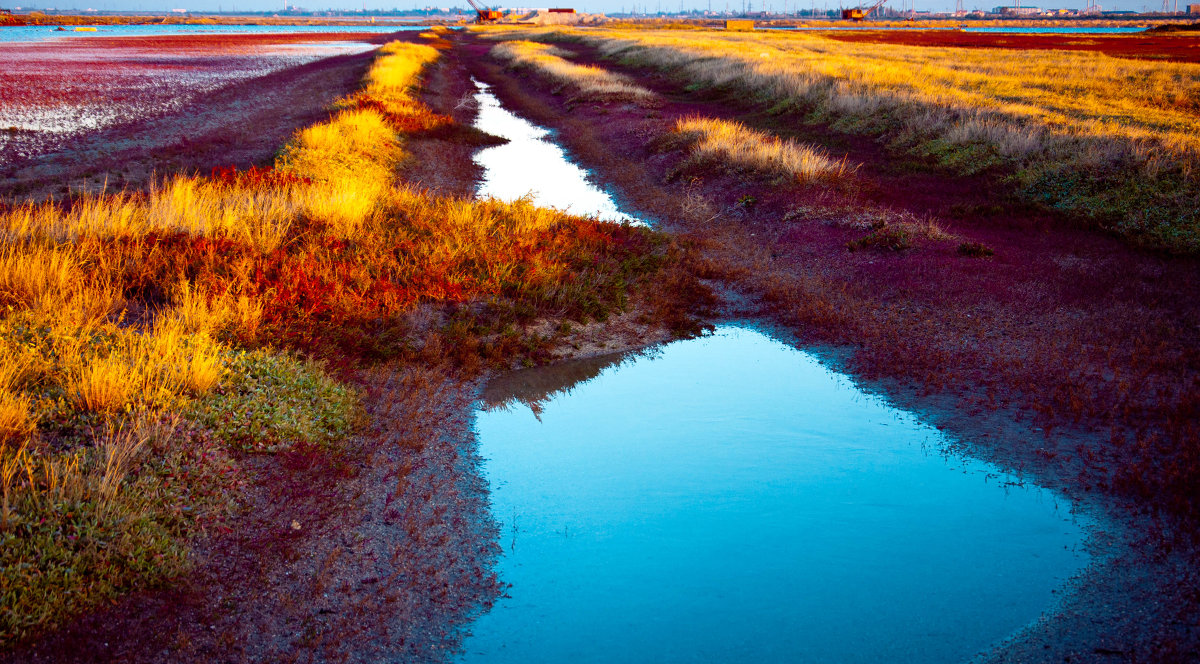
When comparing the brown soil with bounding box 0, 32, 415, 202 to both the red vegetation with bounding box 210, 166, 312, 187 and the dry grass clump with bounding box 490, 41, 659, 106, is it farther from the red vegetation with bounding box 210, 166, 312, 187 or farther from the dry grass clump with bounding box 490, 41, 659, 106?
the dry grass clump with bounding box 490, 41, 659, 106

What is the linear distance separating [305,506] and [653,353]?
16.4 ft

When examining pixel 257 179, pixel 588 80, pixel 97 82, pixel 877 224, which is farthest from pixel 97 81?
pixel 877 224

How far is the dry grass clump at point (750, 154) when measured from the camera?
1659 centimetres

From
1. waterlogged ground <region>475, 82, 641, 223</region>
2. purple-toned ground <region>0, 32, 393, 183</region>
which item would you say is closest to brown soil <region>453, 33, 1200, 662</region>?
waterlogged ground <region>475, 82, 641, 223</region>

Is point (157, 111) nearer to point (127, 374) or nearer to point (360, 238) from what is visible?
point (360, 238)

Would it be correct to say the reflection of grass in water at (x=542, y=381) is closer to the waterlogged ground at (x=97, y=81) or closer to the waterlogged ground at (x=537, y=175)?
the waterlogged ground at (x=537, y=175)

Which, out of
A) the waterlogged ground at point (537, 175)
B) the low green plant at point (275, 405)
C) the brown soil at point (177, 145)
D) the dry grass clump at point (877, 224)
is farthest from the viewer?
the waterlogged ground at point (537, 175)

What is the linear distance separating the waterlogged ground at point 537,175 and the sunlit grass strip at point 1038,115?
355 inches

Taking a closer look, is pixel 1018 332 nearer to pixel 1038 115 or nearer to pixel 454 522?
pixel 454 522

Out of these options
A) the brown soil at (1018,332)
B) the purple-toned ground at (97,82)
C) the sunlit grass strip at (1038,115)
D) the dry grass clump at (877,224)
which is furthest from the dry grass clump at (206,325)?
the purple-toned ground at (97,82)

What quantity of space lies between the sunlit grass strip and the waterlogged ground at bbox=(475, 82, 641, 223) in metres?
9.01

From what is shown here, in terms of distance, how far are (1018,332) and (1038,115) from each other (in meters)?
13.7

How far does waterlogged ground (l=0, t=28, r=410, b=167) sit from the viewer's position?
75.0 ft

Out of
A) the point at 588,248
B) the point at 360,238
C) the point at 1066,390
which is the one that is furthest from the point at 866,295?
the point at 360,238
